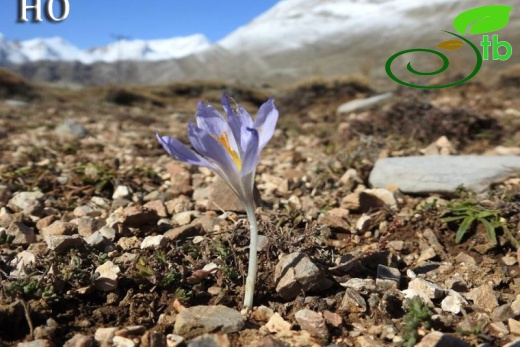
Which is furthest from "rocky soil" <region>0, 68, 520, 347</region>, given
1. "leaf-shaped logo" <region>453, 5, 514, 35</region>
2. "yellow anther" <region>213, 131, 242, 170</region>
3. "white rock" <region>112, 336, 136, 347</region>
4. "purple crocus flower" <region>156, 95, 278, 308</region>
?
"leaf-shaped logo" <region>453, 5, 514, 35</region>

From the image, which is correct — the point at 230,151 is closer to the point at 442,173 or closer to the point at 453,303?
the point at 453,303

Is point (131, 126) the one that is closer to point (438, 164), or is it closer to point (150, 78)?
point (438, 164)

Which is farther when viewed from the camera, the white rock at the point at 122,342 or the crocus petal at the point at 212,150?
the white rock at the point at 122,342

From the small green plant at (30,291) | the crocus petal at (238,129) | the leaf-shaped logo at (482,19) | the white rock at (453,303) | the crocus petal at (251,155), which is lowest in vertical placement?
the white rock at (453,303)

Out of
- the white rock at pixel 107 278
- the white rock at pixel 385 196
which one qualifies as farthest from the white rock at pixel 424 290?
the white rock at pixel 107 278

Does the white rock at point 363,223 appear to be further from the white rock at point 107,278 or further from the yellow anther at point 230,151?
the white rock at point 107,278

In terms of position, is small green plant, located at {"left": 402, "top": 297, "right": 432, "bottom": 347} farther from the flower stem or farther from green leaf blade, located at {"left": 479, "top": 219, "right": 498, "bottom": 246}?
green leaf blade, located at {"left": 479, "top": 219, "right": 498, "bottom": 246}

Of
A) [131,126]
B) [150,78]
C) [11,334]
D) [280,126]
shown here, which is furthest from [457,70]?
[150,78]

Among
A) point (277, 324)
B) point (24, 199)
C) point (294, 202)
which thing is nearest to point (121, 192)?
point (24, 199)
